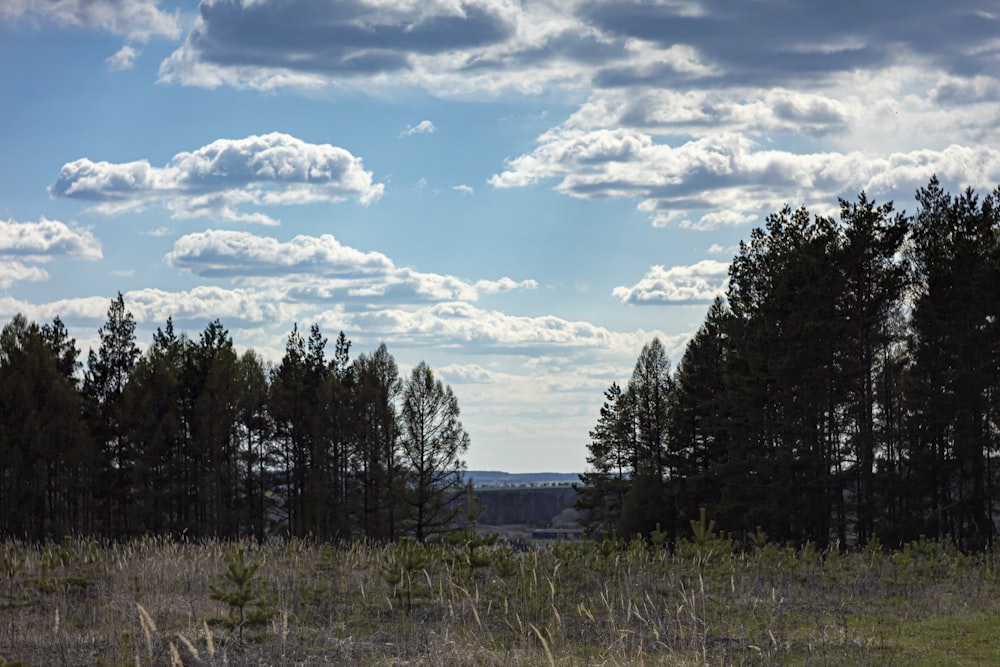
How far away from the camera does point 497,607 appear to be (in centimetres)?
1363

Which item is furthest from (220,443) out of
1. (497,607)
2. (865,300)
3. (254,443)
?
(497,607)

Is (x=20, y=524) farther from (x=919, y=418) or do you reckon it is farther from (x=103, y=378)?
(x=919, y=418)

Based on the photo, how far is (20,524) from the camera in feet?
156

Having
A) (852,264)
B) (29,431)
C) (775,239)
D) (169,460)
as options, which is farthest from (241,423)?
(852,264)

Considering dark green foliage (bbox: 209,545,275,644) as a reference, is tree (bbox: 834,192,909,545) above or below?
above

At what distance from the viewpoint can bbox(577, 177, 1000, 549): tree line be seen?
32.5 m

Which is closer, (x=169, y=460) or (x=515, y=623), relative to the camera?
(x=515, y=623)

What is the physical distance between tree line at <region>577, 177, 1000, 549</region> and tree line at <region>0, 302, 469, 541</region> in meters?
16.2

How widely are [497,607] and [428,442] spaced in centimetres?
4238

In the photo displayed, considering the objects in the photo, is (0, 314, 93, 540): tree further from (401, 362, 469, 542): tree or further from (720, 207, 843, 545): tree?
(720, 207, 843, 545): tree

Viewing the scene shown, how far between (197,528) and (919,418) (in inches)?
1367

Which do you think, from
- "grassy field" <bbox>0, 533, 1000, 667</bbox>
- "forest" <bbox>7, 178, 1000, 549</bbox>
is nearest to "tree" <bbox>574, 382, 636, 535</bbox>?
"forest" <bbox>7, 178, 1000, 549</bbox>

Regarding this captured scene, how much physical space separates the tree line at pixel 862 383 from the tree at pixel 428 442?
47.2 ft

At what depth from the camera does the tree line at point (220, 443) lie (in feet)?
164
